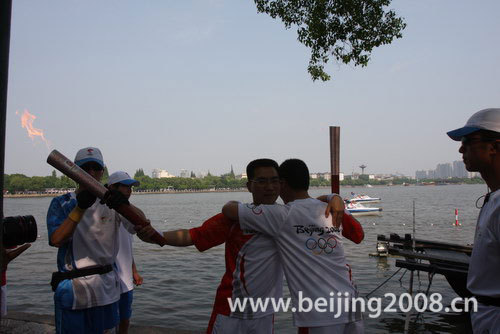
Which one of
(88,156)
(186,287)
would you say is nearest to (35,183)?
(186,287)

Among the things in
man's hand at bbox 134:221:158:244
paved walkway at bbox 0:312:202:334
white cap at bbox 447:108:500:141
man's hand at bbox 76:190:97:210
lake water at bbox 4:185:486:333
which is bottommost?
lake water at bbox 4:185:486:333

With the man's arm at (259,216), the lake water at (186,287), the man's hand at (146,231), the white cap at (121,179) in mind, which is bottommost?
the lake water at (186,287)

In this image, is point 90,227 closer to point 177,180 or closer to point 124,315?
Result: point 124,315

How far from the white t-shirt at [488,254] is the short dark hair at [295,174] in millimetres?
1334

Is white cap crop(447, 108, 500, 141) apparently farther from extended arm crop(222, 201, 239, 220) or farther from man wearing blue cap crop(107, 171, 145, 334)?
man wearing blue cap crop(107, 171, 145, 334)

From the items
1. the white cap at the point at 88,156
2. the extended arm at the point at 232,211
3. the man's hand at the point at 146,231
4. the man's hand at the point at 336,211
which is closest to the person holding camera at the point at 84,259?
the white cap at the point at 88,156

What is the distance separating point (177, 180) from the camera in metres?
198

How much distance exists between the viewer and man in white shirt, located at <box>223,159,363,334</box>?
9.80 feet

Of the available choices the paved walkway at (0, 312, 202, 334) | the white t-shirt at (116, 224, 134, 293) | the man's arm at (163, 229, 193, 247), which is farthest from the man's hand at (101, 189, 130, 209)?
the paved walkway at (0, 312, 202, 334)

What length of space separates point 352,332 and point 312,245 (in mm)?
742

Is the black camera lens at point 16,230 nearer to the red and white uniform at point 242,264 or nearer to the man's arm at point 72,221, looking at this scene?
the man's arm at point 72,221

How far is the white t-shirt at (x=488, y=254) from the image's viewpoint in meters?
2.44

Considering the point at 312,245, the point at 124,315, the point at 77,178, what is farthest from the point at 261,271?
the point at 124,315

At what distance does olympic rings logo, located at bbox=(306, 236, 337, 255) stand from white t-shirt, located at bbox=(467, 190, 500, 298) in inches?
38.6
